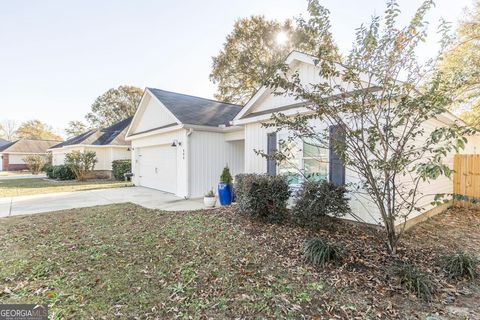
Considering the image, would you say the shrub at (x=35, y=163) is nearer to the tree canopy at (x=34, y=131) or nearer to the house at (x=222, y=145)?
the house at (x=222, y=145)

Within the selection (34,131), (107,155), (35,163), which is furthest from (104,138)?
(34,131)

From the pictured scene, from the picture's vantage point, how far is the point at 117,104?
120 feet

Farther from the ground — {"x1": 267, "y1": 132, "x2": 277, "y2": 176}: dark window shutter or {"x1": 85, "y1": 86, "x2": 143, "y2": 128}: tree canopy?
{"x1": 85, "y1": 86, "x2": 143, "y2": 128}: tree canopy

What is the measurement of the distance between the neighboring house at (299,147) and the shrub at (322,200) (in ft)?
1.88

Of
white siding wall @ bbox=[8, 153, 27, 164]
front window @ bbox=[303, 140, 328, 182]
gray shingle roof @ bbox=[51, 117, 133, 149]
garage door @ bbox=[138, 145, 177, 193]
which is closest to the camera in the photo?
front window @ bbox=[303, 140, 328, 182]

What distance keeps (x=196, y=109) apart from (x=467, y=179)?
37.3ft

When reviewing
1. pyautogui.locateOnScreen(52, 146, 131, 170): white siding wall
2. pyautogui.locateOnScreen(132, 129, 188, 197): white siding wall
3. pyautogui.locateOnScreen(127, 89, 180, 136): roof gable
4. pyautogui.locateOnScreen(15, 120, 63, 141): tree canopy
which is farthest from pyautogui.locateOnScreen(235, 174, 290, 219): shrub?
pyautogui.locateOnScreen(15, 120, 63, 141): tree canopy

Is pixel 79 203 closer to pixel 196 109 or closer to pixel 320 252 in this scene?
pixel 196 109

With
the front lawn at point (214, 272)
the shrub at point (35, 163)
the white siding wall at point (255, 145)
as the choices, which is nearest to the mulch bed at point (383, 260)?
the front lawn at point (214, 272)

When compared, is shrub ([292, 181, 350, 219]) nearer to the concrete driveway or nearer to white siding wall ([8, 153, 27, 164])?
the concrete driveway

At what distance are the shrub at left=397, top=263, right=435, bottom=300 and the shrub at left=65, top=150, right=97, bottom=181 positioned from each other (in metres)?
19.6

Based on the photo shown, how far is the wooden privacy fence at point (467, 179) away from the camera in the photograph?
8.55 meters

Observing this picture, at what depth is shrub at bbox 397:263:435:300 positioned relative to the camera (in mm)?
3279

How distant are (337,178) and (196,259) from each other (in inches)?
158
